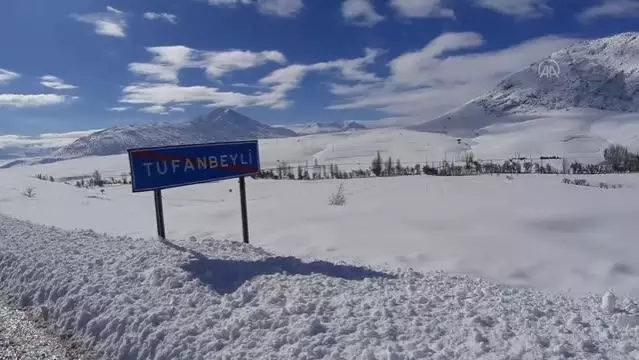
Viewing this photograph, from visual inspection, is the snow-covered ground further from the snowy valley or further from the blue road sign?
the blue road sign

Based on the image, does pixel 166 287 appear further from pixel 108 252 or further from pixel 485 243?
pixel 485 243

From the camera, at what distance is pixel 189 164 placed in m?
7.54

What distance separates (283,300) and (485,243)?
6237mm

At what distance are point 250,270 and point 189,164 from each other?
102 inches

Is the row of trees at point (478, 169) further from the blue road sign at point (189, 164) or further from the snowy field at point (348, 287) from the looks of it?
the blue road sign at point (189, 164)

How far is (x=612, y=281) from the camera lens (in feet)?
24.8

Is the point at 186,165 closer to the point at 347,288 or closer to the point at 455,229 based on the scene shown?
the point at 347,288

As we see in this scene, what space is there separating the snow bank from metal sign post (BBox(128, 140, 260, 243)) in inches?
45.6

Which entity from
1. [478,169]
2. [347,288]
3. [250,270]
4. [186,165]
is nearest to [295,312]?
[347,288]

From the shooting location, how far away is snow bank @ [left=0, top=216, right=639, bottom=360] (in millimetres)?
3713

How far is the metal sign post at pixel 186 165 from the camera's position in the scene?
6.91 metres

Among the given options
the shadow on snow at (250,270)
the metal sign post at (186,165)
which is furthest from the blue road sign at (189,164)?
the shadow on snow at (250,270)

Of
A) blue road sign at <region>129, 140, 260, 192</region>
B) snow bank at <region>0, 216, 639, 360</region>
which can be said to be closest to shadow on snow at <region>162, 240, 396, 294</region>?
snow bank at <region>0, 216, 639, 360</region>

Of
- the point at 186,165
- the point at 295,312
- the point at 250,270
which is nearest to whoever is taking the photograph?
the point at 295,312
